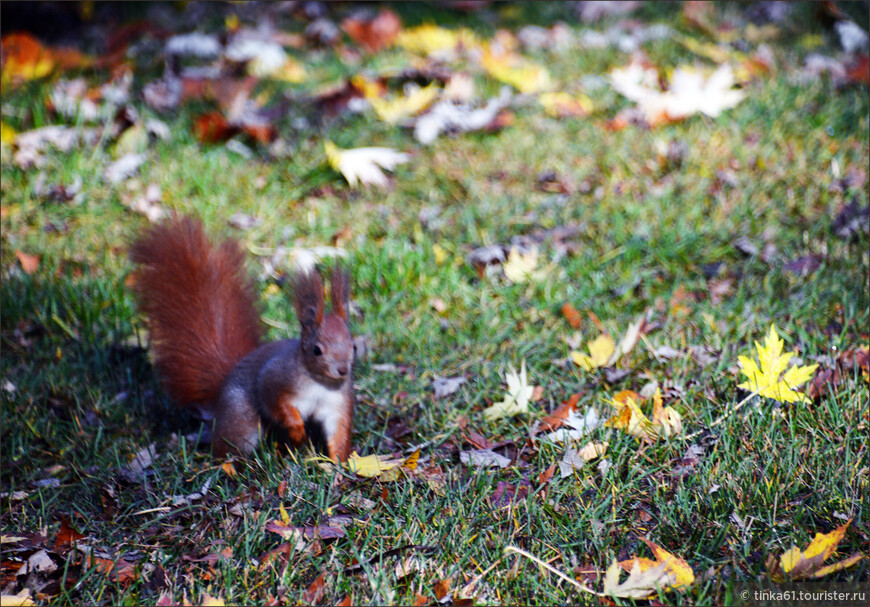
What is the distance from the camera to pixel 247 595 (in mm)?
1583

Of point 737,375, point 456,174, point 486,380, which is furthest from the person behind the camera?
→ point 456,174

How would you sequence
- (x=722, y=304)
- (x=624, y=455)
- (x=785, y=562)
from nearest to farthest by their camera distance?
(x=785, y=562) → (x=624, y=455) → (x=722, y=304)

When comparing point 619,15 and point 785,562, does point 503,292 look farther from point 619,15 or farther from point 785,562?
point 619,15

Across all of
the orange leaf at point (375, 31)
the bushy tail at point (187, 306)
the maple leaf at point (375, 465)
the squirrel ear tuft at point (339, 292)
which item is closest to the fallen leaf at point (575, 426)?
the maple leaf at point (375, 465)

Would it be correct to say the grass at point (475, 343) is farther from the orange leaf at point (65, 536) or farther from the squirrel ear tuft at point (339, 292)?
the squirrel ear tuft at point (339, 292)

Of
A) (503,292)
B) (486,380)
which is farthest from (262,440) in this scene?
(503,292)

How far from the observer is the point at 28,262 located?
2949 millimetres

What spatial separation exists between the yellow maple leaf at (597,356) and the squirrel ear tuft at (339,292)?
2.42ft

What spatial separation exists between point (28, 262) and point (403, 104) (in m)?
1.80

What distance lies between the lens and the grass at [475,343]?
170cm

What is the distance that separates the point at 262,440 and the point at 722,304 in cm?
153

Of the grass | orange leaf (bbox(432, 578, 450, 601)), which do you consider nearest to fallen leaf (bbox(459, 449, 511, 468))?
the grass

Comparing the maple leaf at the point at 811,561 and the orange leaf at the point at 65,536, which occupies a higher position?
the maple leaf at the point at 811,561

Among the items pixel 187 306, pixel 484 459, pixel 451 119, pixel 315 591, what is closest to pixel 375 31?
pixel 451 119
